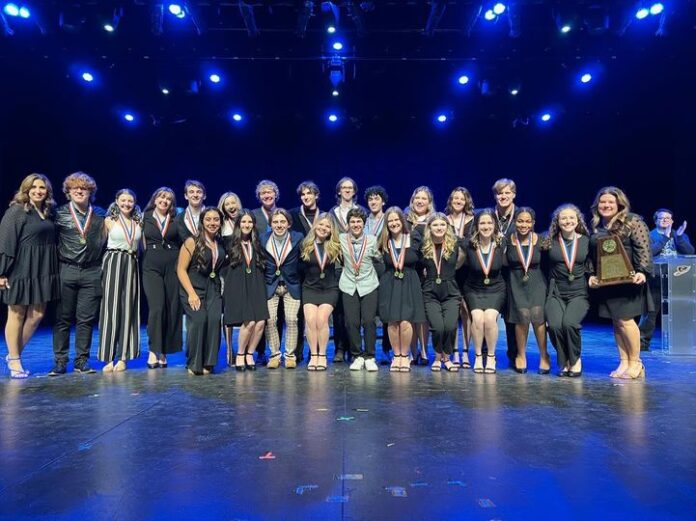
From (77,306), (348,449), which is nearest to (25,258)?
(77,306)

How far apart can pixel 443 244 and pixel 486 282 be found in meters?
0.53

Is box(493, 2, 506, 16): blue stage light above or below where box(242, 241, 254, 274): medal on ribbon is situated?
above

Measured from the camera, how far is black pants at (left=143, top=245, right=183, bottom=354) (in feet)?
15.8

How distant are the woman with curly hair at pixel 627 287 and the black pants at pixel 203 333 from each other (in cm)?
341

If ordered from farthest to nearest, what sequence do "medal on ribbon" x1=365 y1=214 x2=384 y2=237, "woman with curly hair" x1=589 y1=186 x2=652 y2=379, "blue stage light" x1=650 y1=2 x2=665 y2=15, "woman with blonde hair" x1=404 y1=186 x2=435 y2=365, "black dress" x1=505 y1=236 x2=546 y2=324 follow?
"blue stage light" x1=650 y1=2 x2=665 y2=15, "medal on ribbon" x1=365 y1=214 x2=384 y2=237, "woman with blonde hair" x1=404 y1=186 x2=435 y2=365, "black dress" x1=505 y1=236 x2=546 y2=324, "woman with curly hair" x1=589 y1=186 x2=652 y2=379

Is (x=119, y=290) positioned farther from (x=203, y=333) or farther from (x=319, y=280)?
(x=319, y=280)

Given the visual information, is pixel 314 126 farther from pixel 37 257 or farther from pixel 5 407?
pixel 5 407

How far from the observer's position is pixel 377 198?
5266 millimetres

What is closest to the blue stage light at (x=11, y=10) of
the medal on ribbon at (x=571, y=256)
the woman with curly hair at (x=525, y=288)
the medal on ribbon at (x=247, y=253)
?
the medal on ribbon at (x=247, y=253)

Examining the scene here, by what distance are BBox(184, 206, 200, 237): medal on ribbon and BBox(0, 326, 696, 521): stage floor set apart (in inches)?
58.1

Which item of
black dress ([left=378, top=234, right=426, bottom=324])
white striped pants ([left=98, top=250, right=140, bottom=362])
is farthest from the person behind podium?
white striped pants ([left=98, top=250, right=140, bottom=362])

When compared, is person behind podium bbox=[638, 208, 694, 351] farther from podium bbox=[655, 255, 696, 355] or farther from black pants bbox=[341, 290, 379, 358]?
black pants bbox=[341, 290, 379, 358]

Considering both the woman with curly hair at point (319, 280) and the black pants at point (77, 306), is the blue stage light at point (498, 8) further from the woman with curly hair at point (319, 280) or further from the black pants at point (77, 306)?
the black pants at point (77, 306)

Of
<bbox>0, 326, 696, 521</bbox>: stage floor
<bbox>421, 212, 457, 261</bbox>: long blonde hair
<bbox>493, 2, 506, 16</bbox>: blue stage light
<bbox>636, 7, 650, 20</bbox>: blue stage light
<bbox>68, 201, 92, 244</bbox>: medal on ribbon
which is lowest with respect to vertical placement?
<bbox>0, 326, 696, 521</bbox>: stage floor
